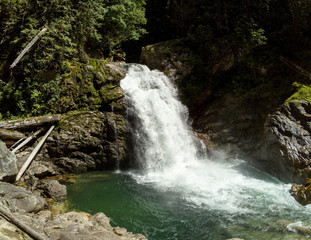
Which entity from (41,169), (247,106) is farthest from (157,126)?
(41,169)

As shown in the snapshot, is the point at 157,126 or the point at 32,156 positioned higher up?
the point at 157,126

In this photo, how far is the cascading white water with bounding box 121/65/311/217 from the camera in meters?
7.90

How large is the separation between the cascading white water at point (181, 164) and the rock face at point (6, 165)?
4.95 m

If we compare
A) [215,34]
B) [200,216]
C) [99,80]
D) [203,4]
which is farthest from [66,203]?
[203,4]

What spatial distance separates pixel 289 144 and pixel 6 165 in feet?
34.9

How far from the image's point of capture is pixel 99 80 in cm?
1184

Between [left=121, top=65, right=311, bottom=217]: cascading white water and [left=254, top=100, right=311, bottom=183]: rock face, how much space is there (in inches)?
23.6

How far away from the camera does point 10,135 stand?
8.99 m

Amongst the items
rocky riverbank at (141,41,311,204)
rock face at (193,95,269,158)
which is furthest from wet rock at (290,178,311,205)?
rock face at (193,95,269,158)

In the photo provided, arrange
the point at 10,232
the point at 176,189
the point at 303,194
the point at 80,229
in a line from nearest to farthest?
the point at 10,232, the point at 80,229, the point at 303,194, the point at 176,189

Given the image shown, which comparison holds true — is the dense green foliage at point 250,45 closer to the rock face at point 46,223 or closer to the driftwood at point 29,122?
the driftwood at point 29,122

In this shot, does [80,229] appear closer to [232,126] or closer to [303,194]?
[303,194]

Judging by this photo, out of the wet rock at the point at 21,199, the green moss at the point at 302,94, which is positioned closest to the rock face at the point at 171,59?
the green moss at the point at 302,94

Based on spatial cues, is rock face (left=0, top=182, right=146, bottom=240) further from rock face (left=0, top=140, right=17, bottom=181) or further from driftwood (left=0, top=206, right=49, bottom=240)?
rock face (left=0, top=140, right=17, bottom=181)
